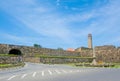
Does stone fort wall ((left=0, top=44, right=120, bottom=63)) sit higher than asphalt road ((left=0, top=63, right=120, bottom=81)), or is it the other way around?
stone fort wall ((left=0, top=44, right=120, bottom=63))

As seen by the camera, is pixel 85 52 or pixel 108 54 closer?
pixel 108 54

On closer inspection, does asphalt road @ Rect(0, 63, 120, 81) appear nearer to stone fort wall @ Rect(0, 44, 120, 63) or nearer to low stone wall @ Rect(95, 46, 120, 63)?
stone fort wall @ Rect(0, 44, 120, 63)

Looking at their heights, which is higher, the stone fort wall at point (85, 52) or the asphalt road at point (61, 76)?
the stone fort wall at point (85, 52)

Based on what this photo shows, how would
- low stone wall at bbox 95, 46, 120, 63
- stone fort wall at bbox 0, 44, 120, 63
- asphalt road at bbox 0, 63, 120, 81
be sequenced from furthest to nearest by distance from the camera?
low stone wall at bbox 95, 46, 120, 63 → stone fort wall at bbox 0, 44, 120, 63 → asphalt road at bbox 0, 63, 120, 81

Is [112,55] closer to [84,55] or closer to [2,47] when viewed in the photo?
[84,55]

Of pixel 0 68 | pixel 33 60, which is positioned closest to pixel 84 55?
pixel 33 60

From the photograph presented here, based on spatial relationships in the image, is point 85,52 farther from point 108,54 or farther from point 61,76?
point 61,76

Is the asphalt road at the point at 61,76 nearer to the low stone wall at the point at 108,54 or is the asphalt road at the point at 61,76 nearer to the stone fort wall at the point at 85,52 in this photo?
the stone fort wall at the point at 85,52

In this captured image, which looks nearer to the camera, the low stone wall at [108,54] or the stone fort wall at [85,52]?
the stone fort wall at [85,52]

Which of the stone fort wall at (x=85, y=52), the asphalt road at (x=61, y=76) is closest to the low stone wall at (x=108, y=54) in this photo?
the stone fort wall at (x=85, y=52)

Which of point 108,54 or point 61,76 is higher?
point 108,54

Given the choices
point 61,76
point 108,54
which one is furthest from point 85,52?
point 61,76

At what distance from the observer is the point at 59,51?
2928 inches

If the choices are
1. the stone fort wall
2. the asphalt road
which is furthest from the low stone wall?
the asphalt road
